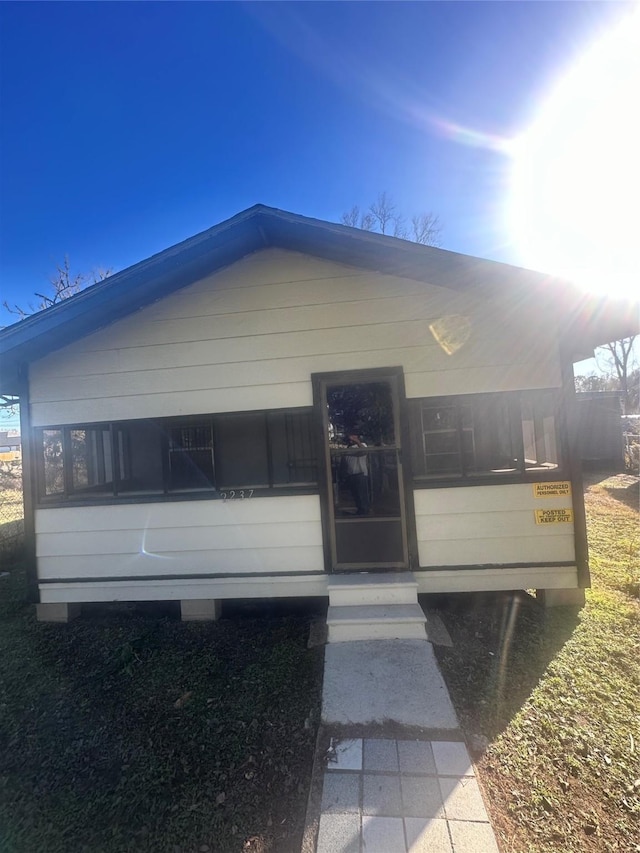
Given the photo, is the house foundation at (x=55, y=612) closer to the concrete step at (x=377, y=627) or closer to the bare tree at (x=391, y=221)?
the concrete step at (x=377, y=627)

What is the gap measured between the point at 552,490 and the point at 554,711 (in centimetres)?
190

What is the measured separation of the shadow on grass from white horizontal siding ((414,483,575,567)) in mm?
470

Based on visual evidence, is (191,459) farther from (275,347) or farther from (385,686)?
(385,686)

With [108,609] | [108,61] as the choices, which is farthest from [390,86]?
[108,609]

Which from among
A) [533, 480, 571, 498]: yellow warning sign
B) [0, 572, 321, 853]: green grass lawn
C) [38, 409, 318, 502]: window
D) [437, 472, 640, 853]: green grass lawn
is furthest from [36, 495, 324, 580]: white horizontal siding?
[533, 480, 571, 498]: yellow warning sign

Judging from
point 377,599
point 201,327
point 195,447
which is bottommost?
point 377,599

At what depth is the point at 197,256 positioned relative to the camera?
12.2 feet

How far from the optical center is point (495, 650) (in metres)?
3.08

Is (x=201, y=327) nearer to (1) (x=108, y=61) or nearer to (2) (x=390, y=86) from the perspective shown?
Result: (1) (x=108, y=61)

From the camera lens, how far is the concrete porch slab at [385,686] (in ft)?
7.73

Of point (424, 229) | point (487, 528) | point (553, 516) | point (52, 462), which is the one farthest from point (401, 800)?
point (424, 229)

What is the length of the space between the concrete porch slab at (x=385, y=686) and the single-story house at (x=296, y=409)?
0.78 m

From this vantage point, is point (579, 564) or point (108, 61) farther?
point (108, 61)

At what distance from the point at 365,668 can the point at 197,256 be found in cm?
383
